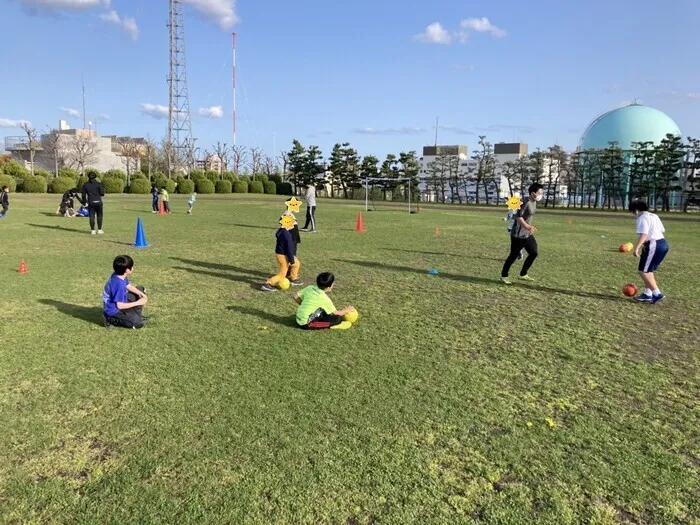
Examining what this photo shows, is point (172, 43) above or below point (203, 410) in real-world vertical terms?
above

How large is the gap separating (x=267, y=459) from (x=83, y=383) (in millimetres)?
2011

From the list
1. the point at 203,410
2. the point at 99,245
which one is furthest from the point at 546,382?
the point at 99,245

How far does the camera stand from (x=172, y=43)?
5550 cm

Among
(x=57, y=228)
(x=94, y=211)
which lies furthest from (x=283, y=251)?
(x=57, y=228)

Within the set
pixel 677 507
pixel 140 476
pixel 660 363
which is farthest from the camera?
pixel 660 363

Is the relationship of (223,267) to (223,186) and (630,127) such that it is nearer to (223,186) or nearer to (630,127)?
(223,186)

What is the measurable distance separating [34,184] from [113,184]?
6096 millimetres

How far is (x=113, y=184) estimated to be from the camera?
45.1m

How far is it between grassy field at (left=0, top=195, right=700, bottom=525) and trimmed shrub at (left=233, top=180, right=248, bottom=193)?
47.0 m

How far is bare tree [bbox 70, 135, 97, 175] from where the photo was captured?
204 feet

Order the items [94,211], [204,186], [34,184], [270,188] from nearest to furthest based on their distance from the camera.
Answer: [94,211]
[34,184]
[204,186]
[270,188]

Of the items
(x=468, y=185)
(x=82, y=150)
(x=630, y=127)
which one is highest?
(x=630, y=127)

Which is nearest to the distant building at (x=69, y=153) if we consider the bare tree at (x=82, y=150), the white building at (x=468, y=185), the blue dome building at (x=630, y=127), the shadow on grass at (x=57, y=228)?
the bare tree at (x=82, y=150)

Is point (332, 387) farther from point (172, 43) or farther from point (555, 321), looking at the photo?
point (172, 43)
